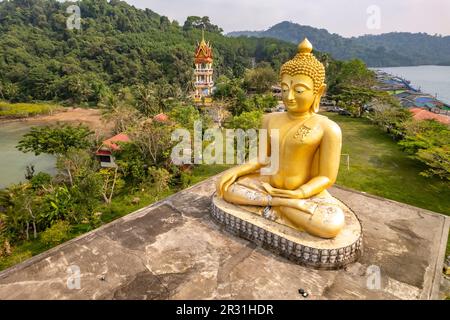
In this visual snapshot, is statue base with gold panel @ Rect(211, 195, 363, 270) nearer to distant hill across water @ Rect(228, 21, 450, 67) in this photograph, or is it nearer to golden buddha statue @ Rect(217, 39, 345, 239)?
golden buddha statue @ Rect(217, 39, 345, 239)

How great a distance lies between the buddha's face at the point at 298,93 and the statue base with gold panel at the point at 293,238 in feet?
7.83

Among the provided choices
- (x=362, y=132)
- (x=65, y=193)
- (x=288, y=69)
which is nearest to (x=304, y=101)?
(x=288, y=69)

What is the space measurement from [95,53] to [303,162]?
55929mm

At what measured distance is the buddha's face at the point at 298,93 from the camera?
6.69 meters

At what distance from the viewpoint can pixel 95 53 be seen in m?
54.3

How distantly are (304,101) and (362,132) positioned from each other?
1962cm

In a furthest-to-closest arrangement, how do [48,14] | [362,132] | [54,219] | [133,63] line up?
1. [48,14]
2. [133,63]
3. [362,132]
4. [54,219]

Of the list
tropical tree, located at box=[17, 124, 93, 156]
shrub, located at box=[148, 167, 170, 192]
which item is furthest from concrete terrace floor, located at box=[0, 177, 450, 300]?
tropical tree, located at box=[17, 124, 93, 156]

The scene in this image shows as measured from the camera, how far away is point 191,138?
16.2 metres

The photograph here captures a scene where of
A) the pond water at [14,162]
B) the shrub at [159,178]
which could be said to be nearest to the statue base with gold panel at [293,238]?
the shrub at [159,178]

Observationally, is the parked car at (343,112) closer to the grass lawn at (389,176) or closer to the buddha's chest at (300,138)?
the grass lawn at (389,176)

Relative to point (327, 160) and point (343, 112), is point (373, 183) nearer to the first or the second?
point (327, 160)

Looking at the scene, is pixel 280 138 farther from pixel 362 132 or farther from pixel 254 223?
pixel 362 132

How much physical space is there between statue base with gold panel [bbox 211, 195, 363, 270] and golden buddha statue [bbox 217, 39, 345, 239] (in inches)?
5.4
